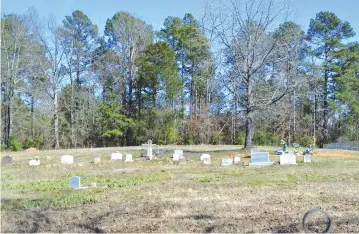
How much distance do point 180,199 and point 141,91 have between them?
3299 centimetres

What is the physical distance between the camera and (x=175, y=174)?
A: 15.5 m

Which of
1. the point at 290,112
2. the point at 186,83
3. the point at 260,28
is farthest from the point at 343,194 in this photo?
the point at 186,83

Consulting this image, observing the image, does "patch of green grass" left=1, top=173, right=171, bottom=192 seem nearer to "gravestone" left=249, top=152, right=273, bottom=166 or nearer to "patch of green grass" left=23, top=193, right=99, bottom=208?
"patch of green grass" left=23, top=193, right=99, bottom=208

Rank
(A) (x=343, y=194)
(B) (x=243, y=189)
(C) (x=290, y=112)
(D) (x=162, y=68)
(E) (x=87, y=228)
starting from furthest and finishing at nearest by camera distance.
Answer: (C) (x=290, y=112)
(D) (x=162, y=68)
(B) (x=243, y=189)
(A) (x=343, y=194)
(E) (x=87, y=228)

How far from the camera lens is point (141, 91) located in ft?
139

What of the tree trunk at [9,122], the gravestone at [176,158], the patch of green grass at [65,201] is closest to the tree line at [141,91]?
the tree trunk at [9,122]

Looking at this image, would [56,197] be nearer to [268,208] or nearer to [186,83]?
[268,208]

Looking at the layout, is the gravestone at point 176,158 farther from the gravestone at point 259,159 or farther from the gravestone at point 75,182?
the gravestone at point 75,182

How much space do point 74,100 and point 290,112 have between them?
23.5 metres

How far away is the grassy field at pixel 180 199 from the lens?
24.7 ft

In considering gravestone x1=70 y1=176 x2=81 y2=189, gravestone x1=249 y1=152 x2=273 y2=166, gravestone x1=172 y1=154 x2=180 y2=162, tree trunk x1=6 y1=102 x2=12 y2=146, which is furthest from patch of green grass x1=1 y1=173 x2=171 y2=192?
tree trunk x1=6 y1=102 x2=12 y2=146

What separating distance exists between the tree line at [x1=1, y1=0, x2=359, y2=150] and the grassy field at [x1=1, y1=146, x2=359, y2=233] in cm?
2107

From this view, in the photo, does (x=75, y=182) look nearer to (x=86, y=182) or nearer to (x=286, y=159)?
(x=86, y=182)

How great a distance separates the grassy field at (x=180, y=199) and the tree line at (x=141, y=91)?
21.1 meters
